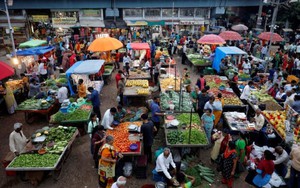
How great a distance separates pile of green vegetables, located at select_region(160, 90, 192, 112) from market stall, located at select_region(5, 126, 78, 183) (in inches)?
157

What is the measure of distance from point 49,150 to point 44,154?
20cm

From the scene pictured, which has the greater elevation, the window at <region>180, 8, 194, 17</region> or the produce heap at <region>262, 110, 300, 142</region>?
the window at <region>180, 8, 194, 17</region>

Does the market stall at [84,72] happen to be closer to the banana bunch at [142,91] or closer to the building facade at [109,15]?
the banana bunch at [142,91]

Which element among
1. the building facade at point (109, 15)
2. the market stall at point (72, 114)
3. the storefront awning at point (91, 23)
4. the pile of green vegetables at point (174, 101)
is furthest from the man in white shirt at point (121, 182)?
the storefront awning at point (91, 23)

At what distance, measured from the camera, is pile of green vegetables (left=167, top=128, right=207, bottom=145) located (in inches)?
307


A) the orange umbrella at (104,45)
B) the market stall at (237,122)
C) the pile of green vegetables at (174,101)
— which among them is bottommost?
the market stall at (237,122)

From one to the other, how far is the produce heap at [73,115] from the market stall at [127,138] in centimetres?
186

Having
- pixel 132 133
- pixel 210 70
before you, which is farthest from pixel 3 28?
pixel 132 133

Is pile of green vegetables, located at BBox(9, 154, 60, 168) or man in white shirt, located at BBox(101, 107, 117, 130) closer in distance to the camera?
pile of green vegetables, located at BBox(9, 154, 60, 168)

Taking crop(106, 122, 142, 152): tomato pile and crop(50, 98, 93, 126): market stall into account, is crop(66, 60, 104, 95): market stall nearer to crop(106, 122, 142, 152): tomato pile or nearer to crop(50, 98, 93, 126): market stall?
crop(50, 98, 93, 126): market stall

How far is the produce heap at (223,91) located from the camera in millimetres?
10875

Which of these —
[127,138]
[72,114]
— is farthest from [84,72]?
[127,138]

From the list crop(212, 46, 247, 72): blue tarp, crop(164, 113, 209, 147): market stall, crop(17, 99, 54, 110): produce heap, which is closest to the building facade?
crop(212, 46, 247, 72): blue tarp

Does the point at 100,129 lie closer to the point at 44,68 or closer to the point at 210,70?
the point at 44,68
